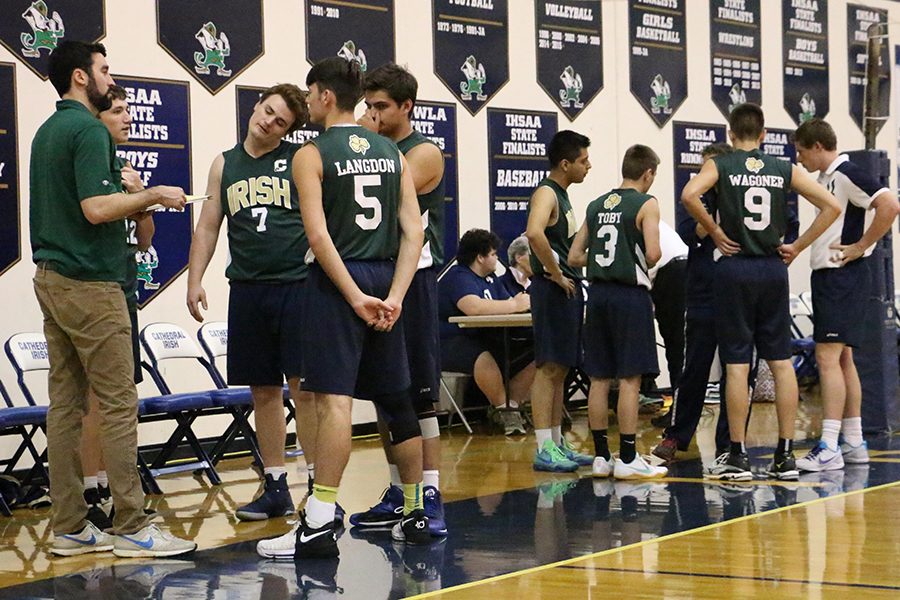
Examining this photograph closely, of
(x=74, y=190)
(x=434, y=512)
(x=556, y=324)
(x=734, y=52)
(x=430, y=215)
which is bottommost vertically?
(x=434, y=512)

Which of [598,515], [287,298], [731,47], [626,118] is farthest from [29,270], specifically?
[731,47]

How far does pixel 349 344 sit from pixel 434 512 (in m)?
0.92

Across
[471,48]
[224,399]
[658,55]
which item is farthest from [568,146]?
[658,55]

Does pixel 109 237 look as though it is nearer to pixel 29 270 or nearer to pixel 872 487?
pixel 29 270

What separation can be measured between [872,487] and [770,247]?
1.30 meters

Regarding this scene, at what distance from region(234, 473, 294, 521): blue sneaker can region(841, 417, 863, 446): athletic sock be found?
325 centimetres

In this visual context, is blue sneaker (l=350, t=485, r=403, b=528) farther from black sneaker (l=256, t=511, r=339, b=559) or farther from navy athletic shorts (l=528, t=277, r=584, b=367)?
navy athletic shorts (l=528, t=277, r=584, b=367)

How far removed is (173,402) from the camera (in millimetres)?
7473

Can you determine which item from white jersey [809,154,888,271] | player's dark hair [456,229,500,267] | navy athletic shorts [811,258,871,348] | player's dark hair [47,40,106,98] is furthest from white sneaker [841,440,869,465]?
player's dark hair [47,40,106,98]

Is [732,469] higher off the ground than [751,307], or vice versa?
[751,307]

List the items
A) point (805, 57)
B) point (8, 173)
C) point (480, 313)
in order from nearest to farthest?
point (8, 173) < point (480, 313) < point (805, 57)

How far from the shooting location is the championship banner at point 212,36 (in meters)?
8.99

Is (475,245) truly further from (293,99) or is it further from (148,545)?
(148,545)

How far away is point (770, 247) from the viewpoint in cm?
693
